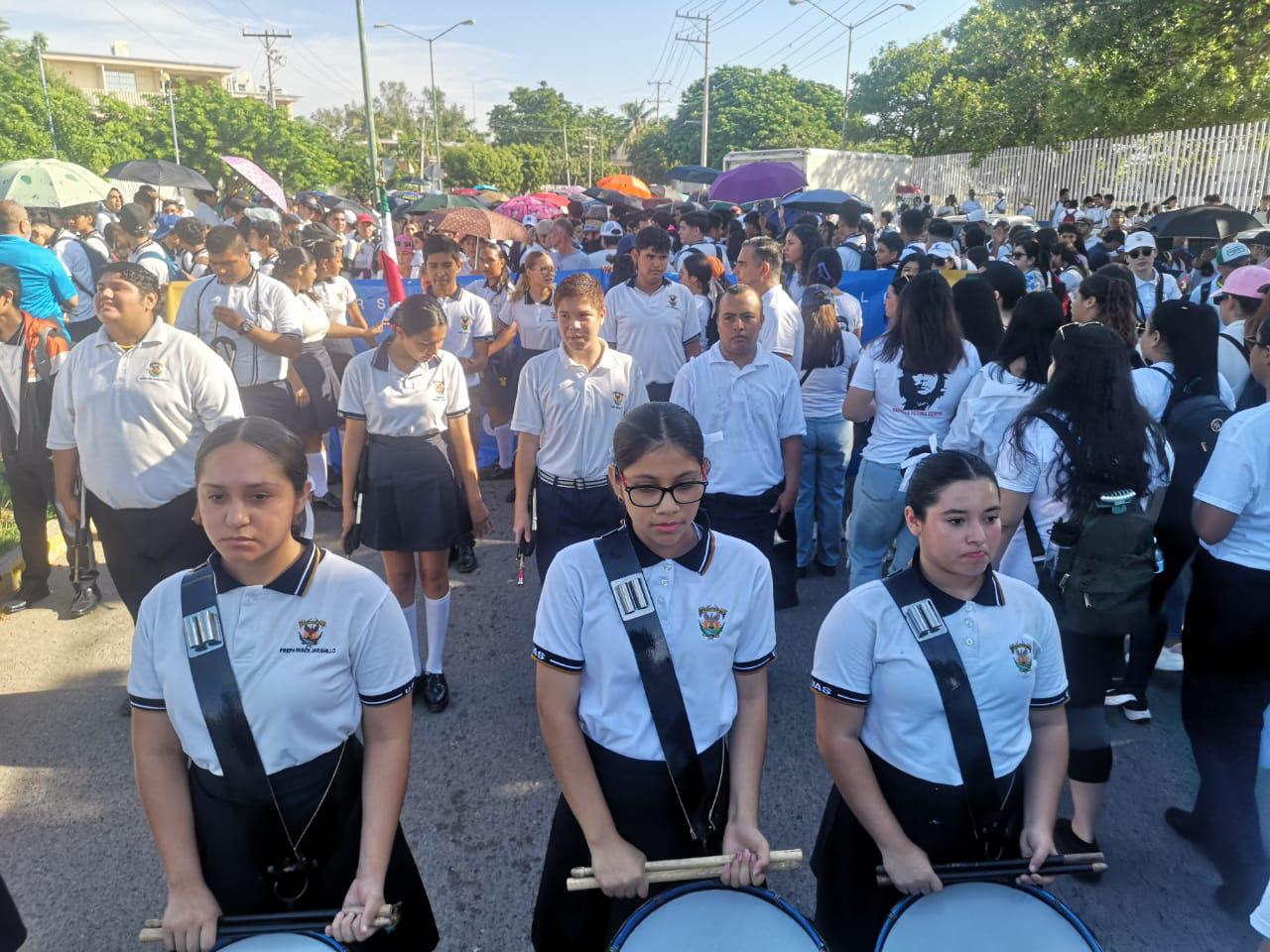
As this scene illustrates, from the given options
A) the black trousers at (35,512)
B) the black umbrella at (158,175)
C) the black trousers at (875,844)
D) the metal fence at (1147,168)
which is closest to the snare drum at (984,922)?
the black trousers at (875,844)

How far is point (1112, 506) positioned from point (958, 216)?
49.4ft

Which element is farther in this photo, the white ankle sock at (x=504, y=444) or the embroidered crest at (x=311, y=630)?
the white ankle sock at (x=504, y=444)

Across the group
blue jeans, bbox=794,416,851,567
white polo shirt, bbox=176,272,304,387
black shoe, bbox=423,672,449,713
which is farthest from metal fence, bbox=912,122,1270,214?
black shoe, bbox=423,672,449,713

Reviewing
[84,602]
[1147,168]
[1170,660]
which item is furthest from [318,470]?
[1147,168]

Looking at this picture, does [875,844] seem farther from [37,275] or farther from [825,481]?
[37,275]

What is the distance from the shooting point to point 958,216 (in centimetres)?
1648

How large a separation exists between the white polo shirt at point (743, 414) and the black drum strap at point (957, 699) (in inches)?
88.4

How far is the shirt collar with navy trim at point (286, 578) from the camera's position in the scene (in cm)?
194

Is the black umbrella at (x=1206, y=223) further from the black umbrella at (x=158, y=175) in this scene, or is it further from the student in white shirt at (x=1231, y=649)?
the black umbrella at (x=158, y=175)

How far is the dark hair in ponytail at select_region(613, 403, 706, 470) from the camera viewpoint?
2080 mm

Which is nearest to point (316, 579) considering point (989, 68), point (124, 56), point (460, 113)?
point (989, 68)

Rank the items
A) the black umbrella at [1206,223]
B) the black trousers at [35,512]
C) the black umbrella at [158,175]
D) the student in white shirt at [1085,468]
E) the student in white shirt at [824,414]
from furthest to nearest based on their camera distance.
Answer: the black umbrella at [158,175]
the black umbrella at [1206,223]
the student in white shirt at [824,414]
the black trousers at [35,512]
the student in white shirt at [1085,468]

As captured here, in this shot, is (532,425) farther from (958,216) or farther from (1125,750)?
(958,216)

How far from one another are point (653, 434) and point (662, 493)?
145 mm
